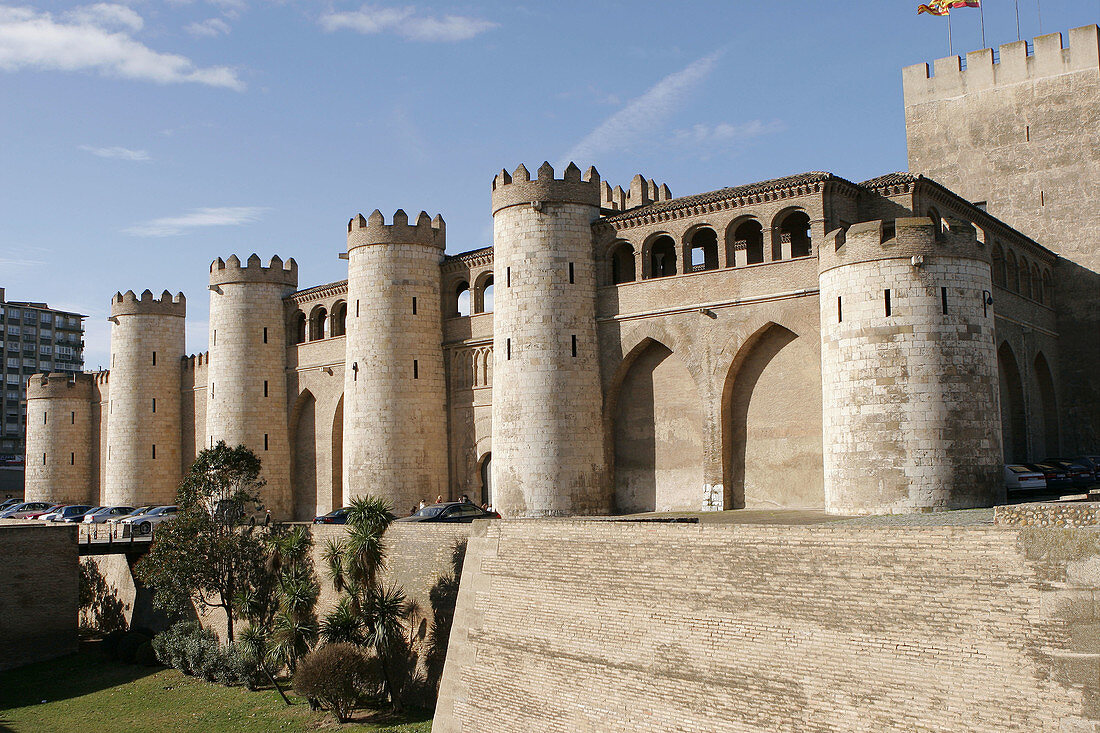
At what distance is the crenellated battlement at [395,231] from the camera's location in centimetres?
3441

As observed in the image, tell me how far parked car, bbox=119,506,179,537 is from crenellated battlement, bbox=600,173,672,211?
725 inches

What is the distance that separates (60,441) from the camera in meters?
52.2

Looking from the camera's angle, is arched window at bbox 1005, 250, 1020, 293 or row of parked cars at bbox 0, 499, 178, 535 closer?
arched window at bbox 1005, 250, 1020, 293

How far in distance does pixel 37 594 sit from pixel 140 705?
7.25m

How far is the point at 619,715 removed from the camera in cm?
1733

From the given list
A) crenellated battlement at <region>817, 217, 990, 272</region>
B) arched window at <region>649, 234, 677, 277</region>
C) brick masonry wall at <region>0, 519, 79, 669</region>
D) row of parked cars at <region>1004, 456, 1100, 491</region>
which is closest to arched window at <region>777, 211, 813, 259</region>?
arched window at <region>649, 234, 677, 277</region>

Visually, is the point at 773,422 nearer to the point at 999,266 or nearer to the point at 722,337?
the point at 722,337

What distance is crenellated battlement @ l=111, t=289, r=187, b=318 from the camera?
154 feet

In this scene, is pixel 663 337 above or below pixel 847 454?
above

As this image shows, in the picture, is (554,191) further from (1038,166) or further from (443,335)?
(1038,166)

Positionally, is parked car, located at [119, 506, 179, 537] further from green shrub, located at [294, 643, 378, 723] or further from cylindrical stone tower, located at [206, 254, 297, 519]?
green shrub, located at [294, 643, 378, 723]

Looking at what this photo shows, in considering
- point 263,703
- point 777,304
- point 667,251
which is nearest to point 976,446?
point 777,304

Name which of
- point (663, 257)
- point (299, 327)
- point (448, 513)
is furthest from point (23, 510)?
point (663, 257)

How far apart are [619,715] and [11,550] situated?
69.4 ft
